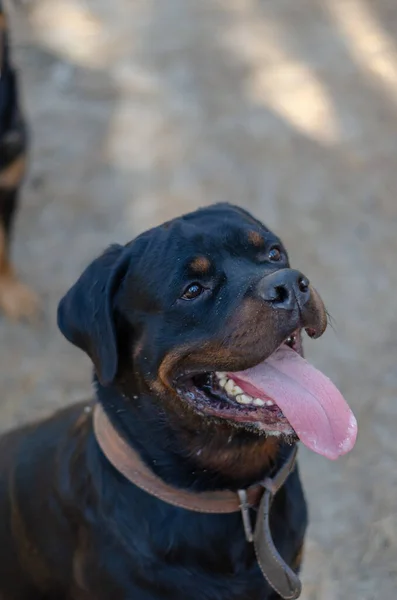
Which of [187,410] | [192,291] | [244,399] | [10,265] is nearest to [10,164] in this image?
[10,265]

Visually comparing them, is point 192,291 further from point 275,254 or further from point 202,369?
point 275,254

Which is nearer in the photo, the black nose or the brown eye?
the black nose

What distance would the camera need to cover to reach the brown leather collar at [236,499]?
2.15 m

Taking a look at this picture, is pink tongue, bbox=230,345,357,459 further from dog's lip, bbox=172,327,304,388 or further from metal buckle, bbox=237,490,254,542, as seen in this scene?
metal buckle, bbox=237,490,254,542

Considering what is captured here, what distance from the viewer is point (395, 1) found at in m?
6.50

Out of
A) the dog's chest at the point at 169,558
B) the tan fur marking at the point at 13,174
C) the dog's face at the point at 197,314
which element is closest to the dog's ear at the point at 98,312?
the dog's face at the point at 197,314

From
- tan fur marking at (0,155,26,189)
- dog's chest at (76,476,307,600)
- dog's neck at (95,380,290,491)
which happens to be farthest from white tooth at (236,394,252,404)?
tan fur marking at (0,155,26,189)

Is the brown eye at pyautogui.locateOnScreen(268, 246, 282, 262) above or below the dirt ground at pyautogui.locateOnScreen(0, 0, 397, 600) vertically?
above

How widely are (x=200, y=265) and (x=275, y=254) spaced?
30 cm

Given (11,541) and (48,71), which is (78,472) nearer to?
(11,541)

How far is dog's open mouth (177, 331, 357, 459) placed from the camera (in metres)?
2.04

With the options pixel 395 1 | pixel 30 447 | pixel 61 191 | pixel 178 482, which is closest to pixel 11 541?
pixel 30 447

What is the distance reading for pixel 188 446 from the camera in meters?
2.22

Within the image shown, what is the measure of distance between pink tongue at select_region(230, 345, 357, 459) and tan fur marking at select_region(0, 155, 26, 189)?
2.38 metres
